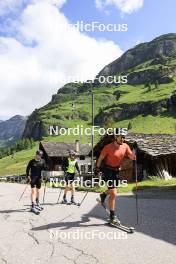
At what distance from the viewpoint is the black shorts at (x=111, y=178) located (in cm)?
1166

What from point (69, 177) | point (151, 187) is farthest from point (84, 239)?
point (151, 187)

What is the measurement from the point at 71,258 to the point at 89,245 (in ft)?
3.54

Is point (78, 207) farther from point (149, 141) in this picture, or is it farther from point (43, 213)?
point (149, 141)

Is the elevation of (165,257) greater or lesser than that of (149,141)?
lesser

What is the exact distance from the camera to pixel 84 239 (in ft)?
32.2

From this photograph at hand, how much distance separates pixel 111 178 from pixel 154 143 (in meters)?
30.1

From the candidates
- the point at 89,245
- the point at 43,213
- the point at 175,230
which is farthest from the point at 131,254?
the point at 43,213

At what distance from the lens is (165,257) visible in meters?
7.80

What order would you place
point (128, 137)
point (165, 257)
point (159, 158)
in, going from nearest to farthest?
1. point (165, 257)
2. point (159, 158)
3. point (128, 137)

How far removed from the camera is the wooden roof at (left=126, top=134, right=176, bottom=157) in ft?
128

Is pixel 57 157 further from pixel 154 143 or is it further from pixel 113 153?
pixel 113 153

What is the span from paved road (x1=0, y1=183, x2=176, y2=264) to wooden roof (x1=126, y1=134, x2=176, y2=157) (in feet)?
80.9

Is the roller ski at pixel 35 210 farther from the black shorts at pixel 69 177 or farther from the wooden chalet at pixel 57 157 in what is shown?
the wooden chalet at pixel 57 157

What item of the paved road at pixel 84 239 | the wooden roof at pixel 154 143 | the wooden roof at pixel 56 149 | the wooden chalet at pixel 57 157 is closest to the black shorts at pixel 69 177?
the paved road at pixel 84 239
